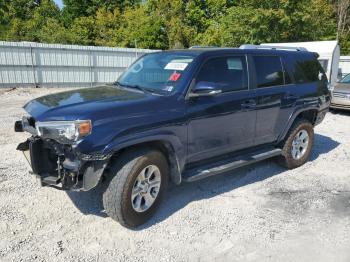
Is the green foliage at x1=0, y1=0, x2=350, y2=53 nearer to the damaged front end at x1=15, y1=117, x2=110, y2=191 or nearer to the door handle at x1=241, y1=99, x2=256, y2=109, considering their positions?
the door handle at x1=241, y1=99, x2=256, y2=109

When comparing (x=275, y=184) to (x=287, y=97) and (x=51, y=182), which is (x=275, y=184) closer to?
(x=287, y=97)

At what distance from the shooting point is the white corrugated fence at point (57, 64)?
15.2 meters

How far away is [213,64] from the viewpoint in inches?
176

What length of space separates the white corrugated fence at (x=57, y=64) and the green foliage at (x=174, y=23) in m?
9.40

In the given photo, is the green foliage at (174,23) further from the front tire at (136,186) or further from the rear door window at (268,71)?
the front tire at (136,186)

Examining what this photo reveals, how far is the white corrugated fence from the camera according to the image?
1523 cm

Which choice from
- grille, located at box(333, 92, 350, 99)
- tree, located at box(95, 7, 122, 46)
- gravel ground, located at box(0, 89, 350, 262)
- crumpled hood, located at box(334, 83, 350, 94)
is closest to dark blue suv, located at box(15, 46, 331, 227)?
gravel ground, located at box(0, 89, 350, 262)

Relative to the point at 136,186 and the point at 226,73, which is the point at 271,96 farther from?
the point at 136,186

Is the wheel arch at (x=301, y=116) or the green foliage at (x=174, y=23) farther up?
the green foliage at (x=174, y=23)

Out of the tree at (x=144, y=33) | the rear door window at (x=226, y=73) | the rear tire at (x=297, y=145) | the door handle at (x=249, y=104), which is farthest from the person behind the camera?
the tree at (x=144, y=33)

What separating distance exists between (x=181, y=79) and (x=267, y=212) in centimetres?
197

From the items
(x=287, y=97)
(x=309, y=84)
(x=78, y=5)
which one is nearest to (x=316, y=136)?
(x=309, y=84)

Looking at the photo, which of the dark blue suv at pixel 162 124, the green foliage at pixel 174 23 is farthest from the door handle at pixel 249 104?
the green foliage at pixel 174 23

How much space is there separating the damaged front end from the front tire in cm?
24
